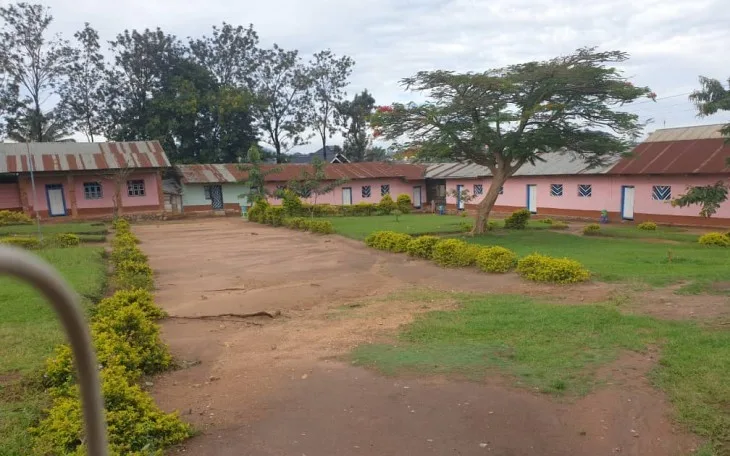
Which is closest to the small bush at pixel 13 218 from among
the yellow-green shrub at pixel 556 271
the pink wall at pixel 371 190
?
the pink wall at pixel 371 190

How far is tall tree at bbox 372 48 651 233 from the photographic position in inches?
635

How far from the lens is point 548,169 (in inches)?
1108

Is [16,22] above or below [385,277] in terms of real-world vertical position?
above

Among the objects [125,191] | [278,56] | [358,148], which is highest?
[278,56]

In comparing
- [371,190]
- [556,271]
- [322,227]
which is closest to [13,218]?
[322,227]

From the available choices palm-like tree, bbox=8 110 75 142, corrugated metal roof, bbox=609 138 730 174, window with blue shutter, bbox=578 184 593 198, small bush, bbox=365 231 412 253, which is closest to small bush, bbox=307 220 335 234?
small bush, bbox=365 231 412 253

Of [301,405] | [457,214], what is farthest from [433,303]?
[457,214]

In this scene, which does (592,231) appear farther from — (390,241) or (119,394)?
(119,394)

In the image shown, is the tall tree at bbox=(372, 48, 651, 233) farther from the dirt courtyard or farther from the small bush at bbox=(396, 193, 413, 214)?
the small bush at bbox=(396, 193, 413, 214)

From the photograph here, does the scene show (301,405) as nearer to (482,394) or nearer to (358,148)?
(482,394)

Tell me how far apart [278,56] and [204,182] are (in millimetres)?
18567

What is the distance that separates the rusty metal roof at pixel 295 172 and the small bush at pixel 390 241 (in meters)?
15.6

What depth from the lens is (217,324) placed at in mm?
7969

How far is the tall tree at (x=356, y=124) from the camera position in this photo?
48.5 m
